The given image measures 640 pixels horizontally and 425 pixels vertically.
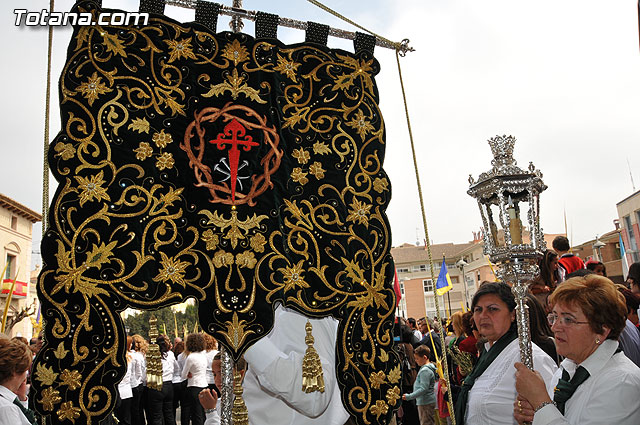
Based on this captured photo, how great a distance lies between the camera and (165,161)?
219 cm

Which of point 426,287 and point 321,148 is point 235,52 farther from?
point 426,287

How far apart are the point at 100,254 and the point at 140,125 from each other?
2.00 ft

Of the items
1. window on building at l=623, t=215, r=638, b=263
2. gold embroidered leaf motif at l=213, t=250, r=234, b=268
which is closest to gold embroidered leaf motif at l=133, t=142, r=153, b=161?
gold embroidered leaf motif at l=213, t=250, r=234, b=268

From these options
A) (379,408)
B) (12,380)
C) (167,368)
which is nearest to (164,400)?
(167,368)

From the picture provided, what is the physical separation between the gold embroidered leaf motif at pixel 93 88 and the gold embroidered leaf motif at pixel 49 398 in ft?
3.90

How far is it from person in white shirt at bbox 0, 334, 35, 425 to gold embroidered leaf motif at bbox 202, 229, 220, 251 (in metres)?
1.32

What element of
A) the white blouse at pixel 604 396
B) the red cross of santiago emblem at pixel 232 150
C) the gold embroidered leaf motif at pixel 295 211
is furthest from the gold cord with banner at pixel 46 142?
the white blouse at pixel 604 396

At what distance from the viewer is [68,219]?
77.2 inches

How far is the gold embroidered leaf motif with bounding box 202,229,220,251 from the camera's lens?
2.15 m

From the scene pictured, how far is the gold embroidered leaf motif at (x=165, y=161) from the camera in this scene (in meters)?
2.18

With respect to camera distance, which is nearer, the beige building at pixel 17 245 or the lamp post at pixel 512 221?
the lamp post at pixel 512 221

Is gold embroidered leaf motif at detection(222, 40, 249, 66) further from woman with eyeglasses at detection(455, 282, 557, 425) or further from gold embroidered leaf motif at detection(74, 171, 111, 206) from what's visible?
woman with eyeglasses at detection(455, 282, 557, 425)

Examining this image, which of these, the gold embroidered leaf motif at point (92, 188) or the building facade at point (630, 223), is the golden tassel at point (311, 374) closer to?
the gold embroidered leaf motif at point (92, 188)

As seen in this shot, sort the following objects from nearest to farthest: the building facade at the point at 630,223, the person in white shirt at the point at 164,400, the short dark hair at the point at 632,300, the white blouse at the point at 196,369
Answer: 1. the short dark hair at the point at 632,300
2. the person in white shirt at the point at 164,400
3. the white blouse at the point at 196,369
4. the building facade at the point at 630,223
